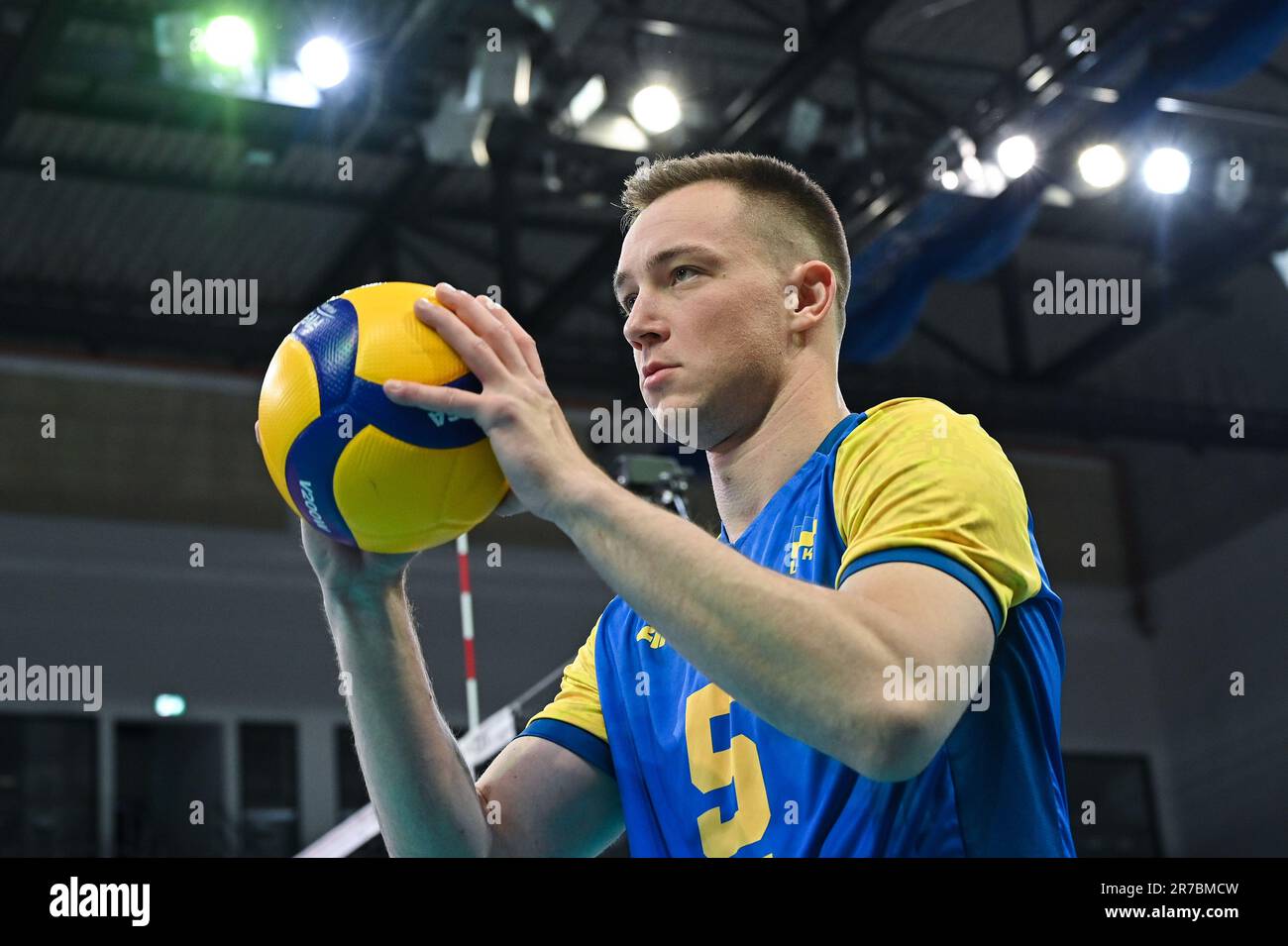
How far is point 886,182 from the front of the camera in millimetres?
10117

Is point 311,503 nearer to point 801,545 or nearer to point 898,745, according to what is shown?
point 801,545

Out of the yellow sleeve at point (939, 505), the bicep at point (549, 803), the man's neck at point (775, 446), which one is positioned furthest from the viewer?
the bicep at point (549, 803)

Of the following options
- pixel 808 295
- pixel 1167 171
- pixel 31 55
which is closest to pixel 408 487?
pixel 808 295

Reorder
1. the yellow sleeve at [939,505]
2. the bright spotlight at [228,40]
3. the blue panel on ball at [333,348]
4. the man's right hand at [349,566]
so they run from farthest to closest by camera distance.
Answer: the bright spotlight at [228,40]
the man's right hand at [349,566]
the blue panel on ball at [333,348]
the yellow sleeve at [939,505]

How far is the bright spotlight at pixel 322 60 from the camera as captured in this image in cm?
915

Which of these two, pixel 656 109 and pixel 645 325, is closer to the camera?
pixel 645 325

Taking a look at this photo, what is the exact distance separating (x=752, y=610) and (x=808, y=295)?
91 cm

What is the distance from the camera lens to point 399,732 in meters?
2.52

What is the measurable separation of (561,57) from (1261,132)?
612 centimetres

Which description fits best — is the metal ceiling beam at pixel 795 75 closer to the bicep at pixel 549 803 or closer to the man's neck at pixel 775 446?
the man's neck at pixel 775 446

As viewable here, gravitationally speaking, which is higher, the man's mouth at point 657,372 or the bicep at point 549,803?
the man's mouth at point 657,372

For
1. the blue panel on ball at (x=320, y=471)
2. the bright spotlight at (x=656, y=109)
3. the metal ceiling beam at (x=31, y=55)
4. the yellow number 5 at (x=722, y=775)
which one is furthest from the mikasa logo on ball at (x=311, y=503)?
the bright spotlight at (x=656, y=109)

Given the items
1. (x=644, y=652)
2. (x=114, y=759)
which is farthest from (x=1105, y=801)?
(x=644, y=652)

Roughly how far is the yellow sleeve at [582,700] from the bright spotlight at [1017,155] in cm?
701
